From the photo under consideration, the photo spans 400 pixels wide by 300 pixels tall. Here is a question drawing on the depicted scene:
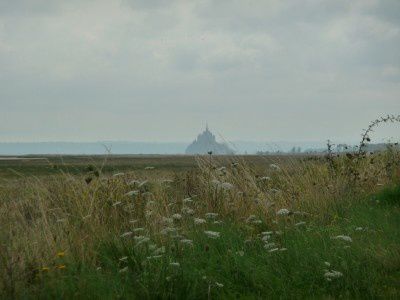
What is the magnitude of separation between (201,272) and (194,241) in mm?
1374

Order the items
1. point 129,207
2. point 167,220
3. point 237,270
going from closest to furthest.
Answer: point 237,270, point 167,220, point 129,207

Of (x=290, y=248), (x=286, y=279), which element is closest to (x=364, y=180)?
(x=290, y=248)

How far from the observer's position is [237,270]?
5.94 m

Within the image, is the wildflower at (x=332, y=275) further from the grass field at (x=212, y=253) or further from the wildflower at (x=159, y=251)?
the wildflower at (x=159, y=251)

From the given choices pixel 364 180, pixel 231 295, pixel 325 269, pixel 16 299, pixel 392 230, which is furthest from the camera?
pixel 364 180

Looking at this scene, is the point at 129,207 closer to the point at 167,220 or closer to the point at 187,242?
the point at 167,220

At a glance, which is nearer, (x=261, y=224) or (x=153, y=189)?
(x=261, y=224)

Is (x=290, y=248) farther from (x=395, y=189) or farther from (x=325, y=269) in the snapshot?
(x=395, y=189)

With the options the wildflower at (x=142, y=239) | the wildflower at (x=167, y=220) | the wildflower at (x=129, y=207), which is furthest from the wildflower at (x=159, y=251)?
the wildflower at (x=129, y=207)

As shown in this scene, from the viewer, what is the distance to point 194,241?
716cm

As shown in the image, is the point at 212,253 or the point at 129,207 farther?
the point at 129,207

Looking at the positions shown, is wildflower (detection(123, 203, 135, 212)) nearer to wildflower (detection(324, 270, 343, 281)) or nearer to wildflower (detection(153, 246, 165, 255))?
wildflower (detection(153, 246, 165, 255))

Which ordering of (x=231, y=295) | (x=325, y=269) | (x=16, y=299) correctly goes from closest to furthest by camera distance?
1. (x=16, y=299)
2. (x=231, y=295)
3. (x=325, y=269)

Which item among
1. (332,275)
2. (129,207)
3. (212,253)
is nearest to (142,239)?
(212,253)
